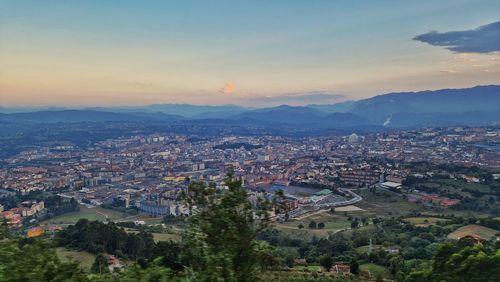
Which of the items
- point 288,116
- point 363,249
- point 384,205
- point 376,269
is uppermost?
point 288,116

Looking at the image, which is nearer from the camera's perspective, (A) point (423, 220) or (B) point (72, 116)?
(A) point (423, 220)

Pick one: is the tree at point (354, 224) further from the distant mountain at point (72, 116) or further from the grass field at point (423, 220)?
the distant mountain at point (72, 116)

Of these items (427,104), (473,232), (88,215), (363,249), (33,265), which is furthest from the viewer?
(427,104)

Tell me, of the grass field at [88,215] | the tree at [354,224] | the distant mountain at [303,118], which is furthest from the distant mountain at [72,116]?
the tree at [354,224]

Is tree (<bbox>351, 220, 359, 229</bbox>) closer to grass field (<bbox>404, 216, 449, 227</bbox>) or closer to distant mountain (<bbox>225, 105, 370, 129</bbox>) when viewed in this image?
grass field (<bbox>404, 216, 449, 227</bbox>)

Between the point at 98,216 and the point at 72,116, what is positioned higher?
the point at 72,116

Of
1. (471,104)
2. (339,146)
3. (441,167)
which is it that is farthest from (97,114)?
(471,104)

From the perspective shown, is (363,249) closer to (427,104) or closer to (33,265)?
(33,265)

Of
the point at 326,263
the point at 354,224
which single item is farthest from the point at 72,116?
the point at 326,263
